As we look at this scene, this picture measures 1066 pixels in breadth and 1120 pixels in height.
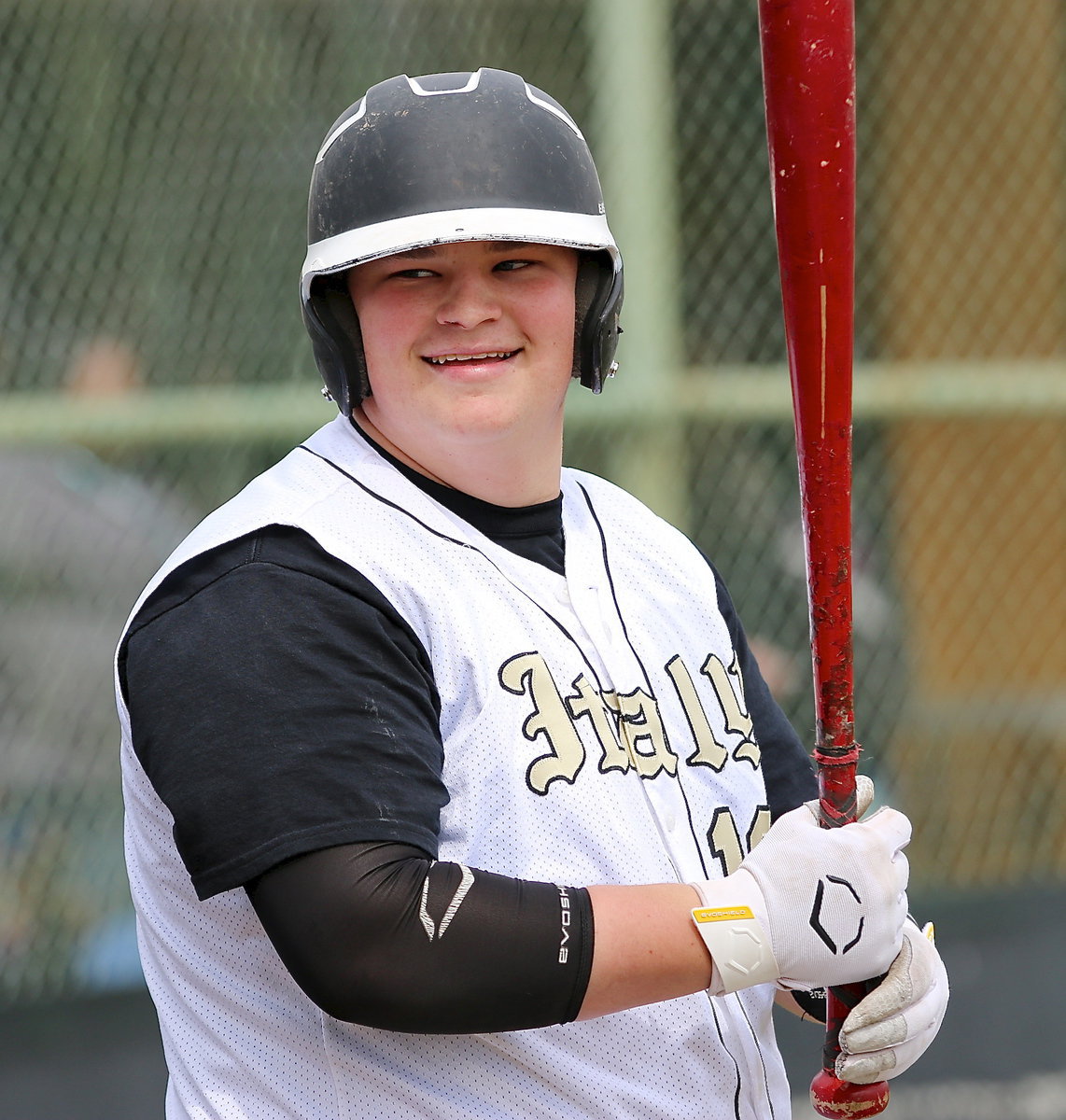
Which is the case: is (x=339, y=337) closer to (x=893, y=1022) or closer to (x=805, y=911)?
(x=805, y=911)

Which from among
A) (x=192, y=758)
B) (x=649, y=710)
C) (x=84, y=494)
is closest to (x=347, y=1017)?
(x=192, y=758)

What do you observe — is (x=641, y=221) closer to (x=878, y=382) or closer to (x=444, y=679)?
(x=878, y=382)

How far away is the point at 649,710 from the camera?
178 centimetres

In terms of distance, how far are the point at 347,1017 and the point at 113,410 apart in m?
2.77

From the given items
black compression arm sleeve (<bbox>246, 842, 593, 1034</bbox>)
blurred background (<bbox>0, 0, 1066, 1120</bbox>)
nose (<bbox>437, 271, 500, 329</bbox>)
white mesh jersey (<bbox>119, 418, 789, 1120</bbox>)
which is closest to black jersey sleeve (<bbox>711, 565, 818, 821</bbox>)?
white mesh jersey (<bbox>119, 418, 789, 1120</bbox>)

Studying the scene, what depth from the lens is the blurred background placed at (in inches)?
155

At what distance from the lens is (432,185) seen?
1708 mm

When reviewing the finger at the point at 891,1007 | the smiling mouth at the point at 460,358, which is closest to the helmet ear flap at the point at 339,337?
the smiling mouth at the point at 460,358

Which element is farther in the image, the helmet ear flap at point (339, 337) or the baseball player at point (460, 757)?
the helmet ear flap at point (339, 337)

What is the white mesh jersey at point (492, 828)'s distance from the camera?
1.60 meters

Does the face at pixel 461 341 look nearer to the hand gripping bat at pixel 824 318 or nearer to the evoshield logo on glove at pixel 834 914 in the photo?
the hand gripping bat at pixel 824 318

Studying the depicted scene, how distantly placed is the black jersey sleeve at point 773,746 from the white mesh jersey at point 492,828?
18 cm

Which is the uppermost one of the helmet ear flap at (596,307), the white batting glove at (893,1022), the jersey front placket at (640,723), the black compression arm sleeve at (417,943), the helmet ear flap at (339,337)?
the helmet ear flap at (596,307)

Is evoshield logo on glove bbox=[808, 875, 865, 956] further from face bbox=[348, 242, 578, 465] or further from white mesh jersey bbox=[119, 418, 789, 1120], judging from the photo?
face bbox=[348, 242, 578, 465]
